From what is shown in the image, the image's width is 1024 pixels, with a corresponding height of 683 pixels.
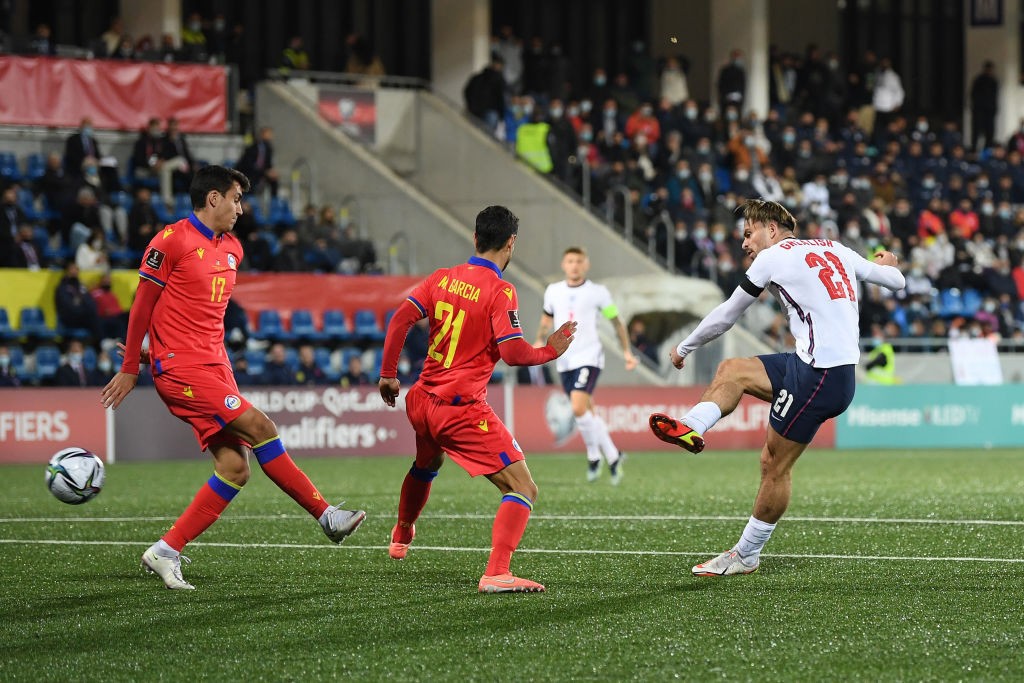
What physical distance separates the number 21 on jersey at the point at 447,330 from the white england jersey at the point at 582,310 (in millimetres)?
8145

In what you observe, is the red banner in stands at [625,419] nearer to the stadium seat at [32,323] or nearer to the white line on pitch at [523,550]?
the stadium seat at [32,323]

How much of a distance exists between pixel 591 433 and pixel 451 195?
43.3 ft

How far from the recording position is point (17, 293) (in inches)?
864

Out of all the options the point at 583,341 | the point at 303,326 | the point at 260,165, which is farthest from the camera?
the point at 260,165

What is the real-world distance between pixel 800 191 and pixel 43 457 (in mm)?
16361

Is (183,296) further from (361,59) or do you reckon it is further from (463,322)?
(361,59)

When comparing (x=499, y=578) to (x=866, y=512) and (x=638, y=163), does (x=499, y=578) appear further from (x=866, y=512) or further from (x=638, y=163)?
(x=638, y=163)

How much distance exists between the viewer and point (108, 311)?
72.1 feet

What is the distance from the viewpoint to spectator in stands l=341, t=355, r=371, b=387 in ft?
74.6

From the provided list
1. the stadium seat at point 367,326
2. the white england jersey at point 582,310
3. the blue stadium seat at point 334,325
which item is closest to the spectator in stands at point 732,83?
the stadium seat at point 367,326

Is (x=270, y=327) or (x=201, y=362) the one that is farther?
(x=270, y=327)

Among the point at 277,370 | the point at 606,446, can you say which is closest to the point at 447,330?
the point at 606,446

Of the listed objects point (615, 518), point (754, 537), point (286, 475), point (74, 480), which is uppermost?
point (286, 475)

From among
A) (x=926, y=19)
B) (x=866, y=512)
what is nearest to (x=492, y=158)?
(x=866, y=512)
